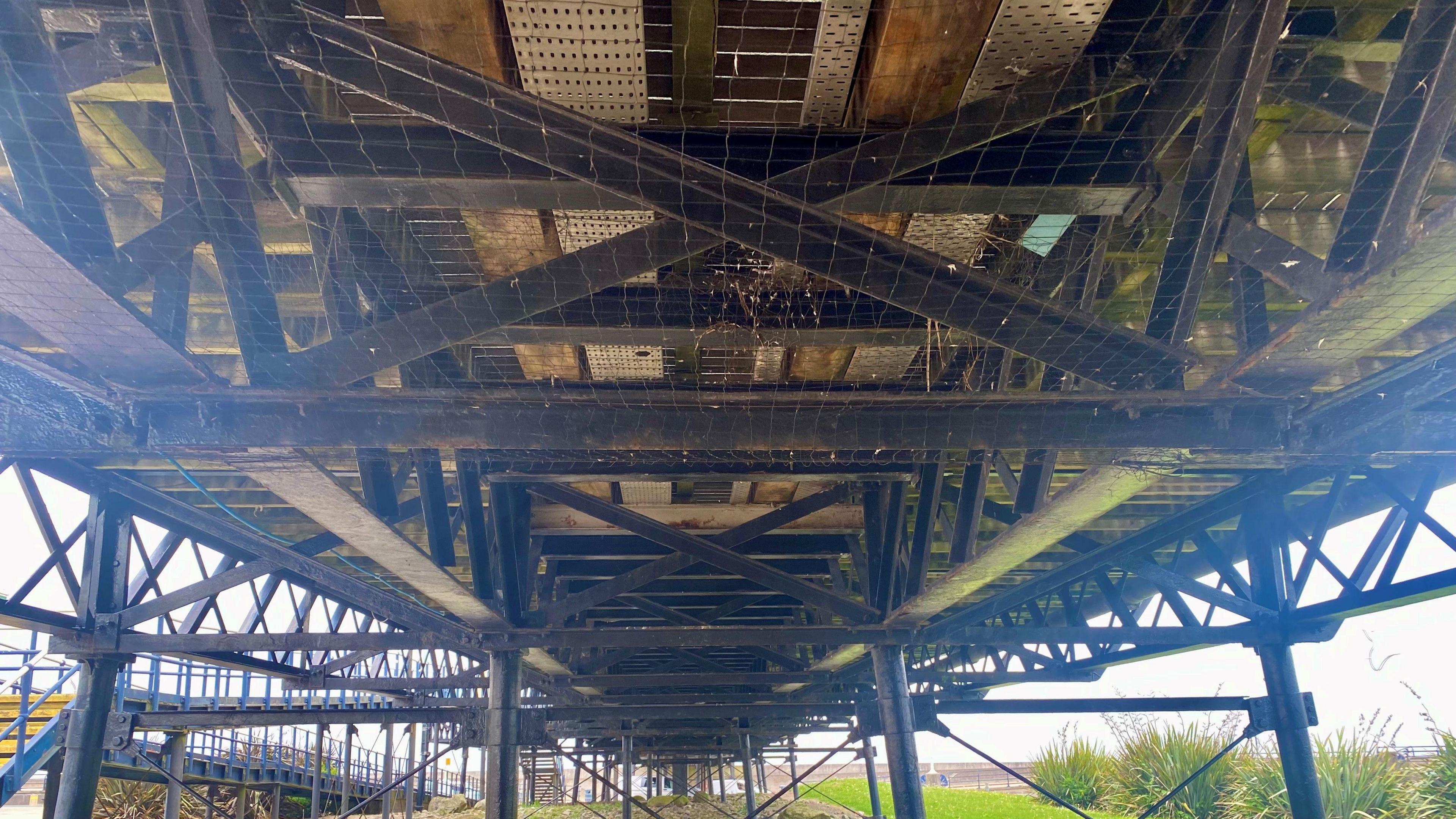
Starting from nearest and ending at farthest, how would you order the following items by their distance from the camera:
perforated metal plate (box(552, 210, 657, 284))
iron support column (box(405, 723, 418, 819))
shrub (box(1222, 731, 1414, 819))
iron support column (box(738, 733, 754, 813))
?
perforated metal plate (box(552, 210, 657, 284)) < shrub (box(1222, 731, 1414, 819)) < iron support column (box(405, 723, 418, 819)) < iron support column (box(738, 733, 754, 813))

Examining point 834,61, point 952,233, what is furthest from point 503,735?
point 834,61

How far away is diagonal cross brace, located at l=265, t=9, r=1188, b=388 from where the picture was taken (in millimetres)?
2596

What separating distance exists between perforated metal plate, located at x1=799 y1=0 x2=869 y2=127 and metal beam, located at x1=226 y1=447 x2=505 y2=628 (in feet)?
8.58

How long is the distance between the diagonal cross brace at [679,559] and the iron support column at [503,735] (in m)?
0.56

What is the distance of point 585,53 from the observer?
2850 millimetres

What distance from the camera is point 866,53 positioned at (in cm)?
296

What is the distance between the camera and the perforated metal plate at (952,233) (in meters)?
3.78

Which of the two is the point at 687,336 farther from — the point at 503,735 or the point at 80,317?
the point at 503,735

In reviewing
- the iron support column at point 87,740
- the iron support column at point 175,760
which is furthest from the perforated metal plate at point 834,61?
the iron support column at point 175,760

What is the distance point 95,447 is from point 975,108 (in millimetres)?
3785

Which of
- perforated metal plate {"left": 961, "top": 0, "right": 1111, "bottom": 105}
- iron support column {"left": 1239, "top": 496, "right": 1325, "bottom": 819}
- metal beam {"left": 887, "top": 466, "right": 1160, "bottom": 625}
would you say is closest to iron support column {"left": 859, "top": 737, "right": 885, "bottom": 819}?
iron support column {"left": 1239, "top": 496, "right": 1325, "bottom": 819}

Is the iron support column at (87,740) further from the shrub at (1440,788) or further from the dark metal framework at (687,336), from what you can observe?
the shrub at (1440,788)

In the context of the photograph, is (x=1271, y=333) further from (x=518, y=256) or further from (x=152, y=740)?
(x=152, y=740)

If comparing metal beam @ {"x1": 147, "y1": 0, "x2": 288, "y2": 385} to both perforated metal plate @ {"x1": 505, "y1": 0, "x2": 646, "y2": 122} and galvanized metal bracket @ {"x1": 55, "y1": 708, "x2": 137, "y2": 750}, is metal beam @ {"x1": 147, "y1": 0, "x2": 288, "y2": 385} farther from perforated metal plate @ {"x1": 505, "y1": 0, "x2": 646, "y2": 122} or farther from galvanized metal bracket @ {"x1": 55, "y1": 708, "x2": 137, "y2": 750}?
galvanized metal bracket @ {"x1": 55, "y1": 708, "x2": 137, "y2": 750}
